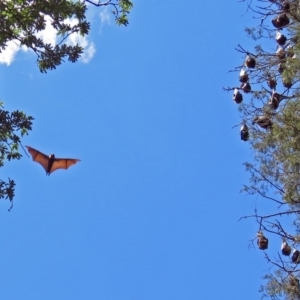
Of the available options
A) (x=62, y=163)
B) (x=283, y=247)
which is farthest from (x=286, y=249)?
(x=62, y=163)

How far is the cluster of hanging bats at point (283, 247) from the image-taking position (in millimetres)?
5973

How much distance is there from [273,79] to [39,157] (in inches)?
133

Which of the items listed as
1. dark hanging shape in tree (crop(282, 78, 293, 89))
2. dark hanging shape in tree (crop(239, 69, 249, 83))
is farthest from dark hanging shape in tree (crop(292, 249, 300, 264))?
dark hanging shape in tree (crop(239, 69, 249, 83))

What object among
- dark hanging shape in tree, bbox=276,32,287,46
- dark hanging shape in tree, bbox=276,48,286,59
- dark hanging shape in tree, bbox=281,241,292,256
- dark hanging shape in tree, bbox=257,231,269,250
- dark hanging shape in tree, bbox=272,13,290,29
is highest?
dark hanging shape in tree, bbox=276,32,287,46

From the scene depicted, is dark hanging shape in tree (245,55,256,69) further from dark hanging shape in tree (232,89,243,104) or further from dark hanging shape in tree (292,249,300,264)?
dark hanging shape in tree (292,249,300,264)

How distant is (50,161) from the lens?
24.7 feet

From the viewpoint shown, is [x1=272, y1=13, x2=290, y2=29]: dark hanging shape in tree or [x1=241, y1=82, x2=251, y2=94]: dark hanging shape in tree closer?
[x1=272, y1=13, x2=290, y2=29]: dark hanging shape in tree

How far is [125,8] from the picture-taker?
252 inches

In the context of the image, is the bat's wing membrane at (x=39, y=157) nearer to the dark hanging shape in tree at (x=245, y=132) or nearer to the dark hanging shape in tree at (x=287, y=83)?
the dark hanging shape in tree at (x=245, y=132)

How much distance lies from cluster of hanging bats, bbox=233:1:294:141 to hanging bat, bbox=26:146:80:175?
2.53m

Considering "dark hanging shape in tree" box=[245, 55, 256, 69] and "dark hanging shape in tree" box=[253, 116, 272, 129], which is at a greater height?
"dark hanging shape in tree" box=[245, 55, 256, 69]

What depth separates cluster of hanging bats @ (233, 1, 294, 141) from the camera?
6324 mm

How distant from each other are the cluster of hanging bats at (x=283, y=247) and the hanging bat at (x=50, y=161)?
115 inches

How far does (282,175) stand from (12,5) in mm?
3617
